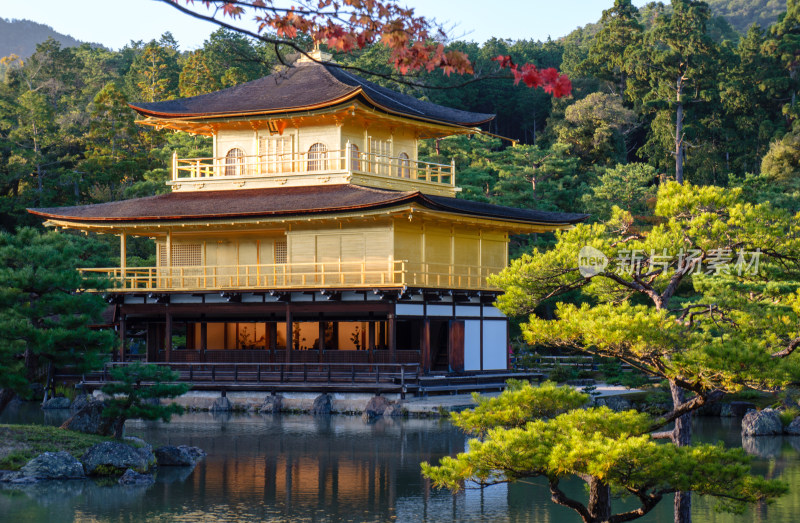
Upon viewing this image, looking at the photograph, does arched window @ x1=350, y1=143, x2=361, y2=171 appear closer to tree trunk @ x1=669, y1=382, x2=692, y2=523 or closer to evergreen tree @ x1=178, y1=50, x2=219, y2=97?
tree trunk @ x1=669, y1=382, x2=692, y2=523

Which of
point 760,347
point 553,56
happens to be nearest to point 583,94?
point 553,56

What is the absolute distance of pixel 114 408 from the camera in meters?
20.2

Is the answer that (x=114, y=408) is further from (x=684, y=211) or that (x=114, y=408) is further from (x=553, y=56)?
(x=553, y=56)

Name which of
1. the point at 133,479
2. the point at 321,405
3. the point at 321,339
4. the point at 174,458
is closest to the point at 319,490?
the point at 133,479

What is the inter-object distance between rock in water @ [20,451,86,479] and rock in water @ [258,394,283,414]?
11093mm

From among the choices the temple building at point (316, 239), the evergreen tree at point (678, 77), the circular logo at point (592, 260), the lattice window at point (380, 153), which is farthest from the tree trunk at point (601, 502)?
the evergreen tree at point (678, 77)

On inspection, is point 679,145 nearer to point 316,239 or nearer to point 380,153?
point 380,153

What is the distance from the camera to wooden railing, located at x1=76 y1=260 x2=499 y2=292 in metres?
31.5

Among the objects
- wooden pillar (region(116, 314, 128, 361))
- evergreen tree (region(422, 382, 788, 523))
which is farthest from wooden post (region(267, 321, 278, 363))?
evergreen tree (region(422, 382, 788, 523))

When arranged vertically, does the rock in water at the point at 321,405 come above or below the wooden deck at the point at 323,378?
below

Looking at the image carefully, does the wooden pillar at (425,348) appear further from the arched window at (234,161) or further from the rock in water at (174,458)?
the rock in water at (174,458)

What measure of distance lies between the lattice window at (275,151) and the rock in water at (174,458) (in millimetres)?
16841

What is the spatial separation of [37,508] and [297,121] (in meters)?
21.4

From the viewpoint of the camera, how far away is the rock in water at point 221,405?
30656mm
